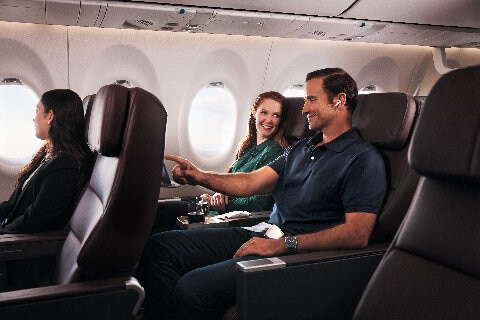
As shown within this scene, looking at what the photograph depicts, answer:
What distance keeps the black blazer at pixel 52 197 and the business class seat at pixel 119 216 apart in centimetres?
67

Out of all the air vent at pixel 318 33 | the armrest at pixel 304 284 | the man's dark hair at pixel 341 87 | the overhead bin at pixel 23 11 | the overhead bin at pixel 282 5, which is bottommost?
the armrest at pixel 304 284

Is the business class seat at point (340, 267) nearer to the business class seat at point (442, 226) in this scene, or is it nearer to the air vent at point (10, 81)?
the business class seat at point (442, 226)

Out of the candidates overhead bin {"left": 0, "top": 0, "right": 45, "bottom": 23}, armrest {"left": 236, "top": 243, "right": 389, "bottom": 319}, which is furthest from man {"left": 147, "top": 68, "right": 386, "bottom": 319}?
overhead bin {"left": 0, "top": 0, "right": 45, "bottom": 23}

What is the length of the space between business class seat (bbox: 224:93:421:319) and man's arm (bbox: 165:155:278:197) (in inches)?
24.0

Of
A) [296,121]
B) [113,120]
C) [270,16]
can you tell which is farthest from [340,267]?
[270,16]

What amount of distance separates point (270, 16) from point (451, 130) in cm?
290

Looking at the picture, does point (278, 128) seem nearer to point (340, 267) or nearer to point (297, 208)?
point (297, 208)

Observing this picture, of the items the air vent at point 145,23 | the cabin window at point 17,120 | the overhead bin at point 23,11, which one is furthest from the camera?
the cabin window at point 17,120

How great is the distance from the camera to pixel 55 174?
2.25m

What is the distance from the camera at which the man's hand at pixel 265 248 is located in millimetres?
2066

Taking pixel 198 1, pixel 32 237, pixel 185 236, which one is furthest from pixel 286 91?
pixel 32 237

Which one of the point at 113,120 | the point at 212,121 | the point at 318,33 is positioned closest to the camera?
the point at 113,120

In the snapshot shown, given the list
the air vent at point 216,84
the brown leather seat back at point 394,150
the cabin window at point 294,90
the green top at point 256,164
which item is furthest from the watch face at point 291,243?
the cabin window at point 294,90

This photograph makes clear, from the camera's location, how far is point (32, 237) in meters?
2.21
